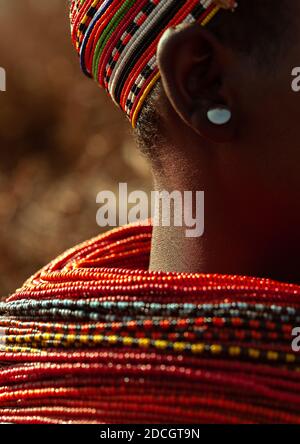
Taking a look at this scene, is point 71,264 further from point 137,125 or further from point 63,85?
point 63,85

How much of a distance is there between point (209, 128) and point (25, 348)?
1.91ft

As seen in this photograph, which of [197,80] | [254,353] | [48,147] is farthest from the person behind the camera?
[48,147]

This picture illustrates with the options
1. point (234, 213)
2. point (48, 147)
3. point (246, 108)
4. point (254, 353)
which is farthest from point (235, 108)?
point (48, 147)

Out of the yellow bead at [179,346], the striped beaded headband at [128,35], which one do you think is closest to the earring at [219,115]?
the striped beaded headband at [128,35]

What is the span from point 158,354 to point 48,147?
285cm

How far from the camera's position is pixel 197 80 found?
1.36 m

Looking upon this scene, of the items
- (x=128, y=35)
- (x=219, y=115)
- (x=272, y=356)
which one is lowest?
(x=272, y=356)

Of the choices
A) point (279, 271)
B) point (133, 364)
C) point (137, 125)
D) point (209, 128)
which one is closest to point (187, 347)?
point (133, 364)

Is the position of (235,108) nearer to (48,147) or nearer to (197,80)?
(197,80)

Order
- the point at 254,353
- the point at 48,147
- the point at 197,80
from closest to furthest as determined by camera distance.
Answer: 1. the point at 254,353
2. the point at 197,80
3. the point at 48,147

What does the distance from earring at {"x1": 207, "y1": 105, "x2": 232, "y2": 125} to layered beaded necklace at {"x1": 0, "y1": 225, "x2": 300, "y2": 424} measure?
304 mm

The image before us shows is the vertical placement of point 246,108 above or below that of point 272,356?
above

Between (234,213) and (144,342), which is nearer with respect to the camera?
(144,342)
